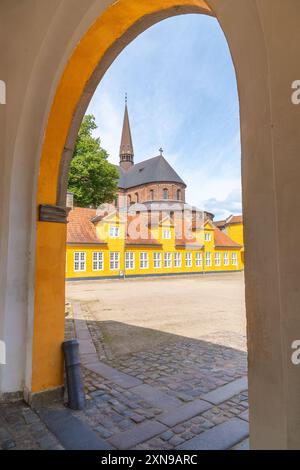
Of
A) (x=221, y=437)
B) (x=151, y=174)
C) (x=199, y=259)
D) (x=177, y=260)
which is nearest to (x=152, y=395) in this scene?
(x=221, y=437)

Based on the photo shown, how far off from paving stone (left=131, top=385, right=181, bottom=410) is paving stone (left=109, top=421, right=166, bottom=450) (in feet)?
1.28

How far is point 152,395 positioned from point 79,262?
20280 mm

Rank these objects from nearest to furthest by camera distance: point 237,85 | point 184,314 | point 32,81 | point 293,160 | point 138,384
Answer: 1. point 293,160
2. point 237,85
3. point 32,81
4. point 138,384
5. point 184,314

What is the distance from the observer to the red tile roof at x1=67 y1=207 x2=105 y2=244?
2327 centimetres

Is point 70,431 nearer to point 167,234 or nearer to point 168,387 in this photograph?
point 168,387

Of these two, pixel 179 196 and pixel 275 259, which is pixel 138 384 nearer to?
pixel 275 259

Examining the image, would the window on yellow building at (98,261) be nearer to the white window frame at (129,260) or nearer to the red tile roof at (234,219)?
the white window frame at (129,260)

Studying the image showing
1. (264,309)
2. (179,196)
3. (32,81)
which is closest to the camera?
(264,309)

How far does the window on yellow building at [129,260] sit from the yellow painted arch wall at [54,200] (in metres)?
22.4

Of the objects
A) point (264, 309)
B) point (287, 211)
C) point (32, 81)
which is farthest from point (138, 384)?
point (32, 81)

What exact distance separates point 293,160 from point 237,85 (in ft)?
1.80

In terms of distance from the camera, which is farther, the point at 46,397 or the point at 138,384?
the point at 138,384

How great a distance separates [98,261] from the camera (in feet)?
78.9

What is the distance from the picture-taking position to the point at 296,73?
4.11 ft
